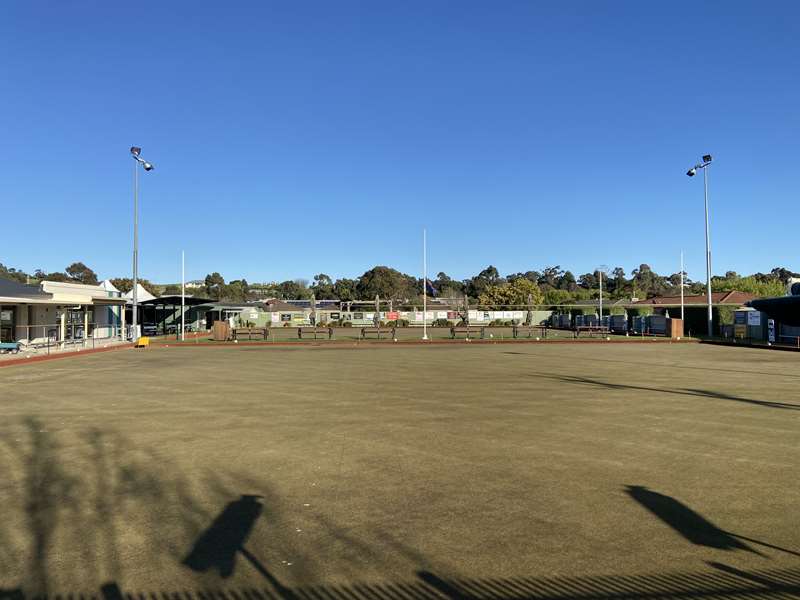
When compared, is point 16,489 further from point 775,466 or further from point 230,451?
point 775,466

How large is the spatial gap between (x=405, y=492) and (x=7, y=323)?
32.3 m

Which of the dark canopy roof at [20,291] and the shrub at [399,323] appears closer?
the dark canopy roof at [20,291]

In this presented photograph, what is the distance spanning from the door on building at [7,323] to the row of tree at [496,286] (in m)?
52.0

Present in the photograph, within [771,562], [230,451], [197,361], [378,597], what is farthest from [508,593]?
[197,361]

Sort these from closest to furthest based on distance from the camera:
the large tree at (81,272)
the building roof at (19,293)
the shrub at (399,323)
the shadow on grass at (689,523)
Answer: the shadow on grass at (689,523) → the building roof at (19,293) → the shrub at (399,323) → the large tree at (81,272)

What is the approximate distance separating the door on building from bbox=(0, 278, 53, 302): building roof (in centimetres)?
100

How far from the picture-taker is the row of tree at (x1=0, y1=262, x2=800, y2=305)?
3772 inches

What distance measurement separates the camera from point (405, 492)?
6.35 metres

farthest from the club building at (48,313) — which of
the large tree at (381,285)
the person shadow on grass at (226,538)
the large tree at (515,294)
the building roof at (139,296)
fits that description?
the large tree at (381,285)

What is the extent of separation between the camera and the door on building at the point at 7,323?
1173 inches

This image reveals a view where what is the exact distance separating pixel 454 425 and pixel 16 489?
6.59m

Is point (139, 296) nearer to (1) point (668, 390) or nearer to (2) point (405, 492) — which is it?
(1) point (668, 390)

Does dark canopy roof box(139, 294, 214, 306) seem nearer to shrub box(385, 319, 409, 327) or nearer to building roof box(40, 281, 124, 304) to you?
building roof box(40, 281, 124, 304)

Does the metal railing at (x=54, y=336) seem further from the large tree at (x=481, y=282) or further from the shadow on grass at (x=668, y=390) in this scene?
the large tree at (x=481, y=282)
